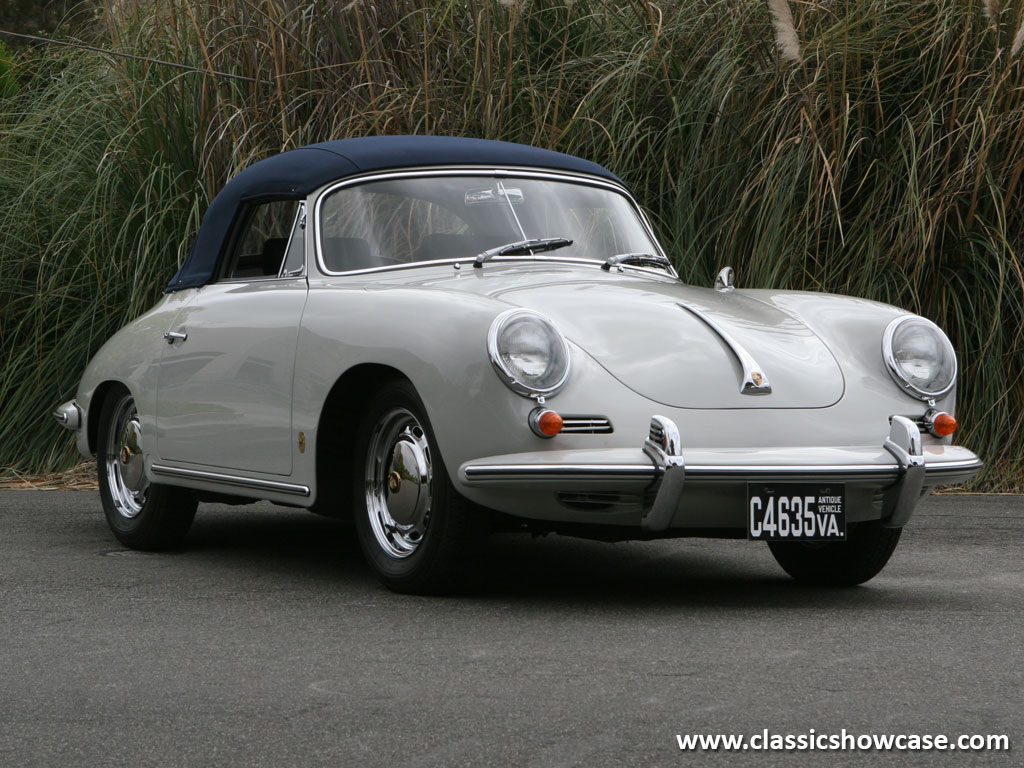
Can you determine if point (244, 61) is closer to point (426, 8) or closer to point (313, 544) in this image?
point (426, 8)

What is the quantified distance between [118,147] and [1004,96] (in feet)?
16.8

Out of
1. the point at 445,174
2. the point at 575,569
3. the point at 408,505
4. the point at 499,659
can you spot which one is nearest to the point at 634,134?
the point at 445,174

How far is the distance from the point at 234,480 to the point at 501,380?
1455 mm

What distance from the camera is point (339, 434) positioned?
15.9 ft

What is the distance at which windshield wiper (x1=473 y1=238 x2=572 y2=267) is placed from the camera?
5.19 meters

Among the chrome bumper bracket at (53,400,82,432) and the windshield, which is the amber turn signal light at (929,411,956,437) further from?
the chrome bumper bracket at (53,400,82,432)

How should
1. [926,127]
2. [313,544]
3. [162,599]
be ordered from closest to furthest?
[162,599]
[313,544]
[926,127]

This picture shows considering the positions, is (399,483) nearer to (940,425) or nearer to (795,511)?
(795,511)

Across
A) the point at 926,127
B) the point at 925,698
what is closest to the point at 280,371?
the point at 925,698

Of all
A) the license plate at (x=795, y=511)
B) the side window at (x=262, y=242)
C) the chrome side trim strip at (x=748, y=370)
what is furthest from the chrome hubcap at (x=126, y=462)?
the license plate at (x=795, y=511)

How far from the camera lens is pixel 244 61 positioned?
29.5 ft

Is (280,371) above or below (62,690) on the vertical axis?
above

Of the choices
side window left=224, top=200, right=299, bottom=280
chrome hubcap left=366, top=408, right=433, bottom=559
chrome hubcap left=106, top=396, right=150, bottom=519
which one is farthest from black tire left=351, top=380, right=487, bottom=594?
chrome hubcap left=106, top=396, right=150, bottom=519

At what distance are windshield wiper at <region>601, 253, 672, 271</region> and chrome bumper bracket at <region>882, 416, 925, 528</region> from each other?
1388mm
